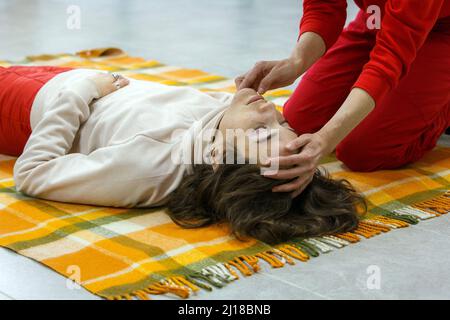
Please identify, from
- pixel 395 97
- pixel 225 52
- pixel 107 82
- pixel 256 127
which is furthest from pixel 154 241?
pixel 225 52

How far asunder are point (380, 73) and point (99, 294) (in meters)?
0.92

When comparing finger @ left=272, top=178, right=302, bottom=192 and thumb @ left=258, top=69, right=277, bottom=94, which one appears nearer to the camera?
finger @ left=272, top=178, right=302, bottom=192

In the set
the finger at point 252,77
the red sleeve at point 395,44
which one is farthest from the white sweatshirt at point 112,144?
the red sleeve at point 395,44

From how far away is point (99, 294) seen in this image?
1594mm

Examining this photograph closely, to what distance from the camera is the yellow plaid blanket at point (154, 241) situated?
5.50ft

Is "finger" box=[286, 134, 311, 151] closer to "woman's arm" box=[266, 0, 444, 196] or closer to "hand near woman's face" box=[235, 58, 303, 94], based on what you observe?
"woman's arm" box=[266, 0, 444, 196]

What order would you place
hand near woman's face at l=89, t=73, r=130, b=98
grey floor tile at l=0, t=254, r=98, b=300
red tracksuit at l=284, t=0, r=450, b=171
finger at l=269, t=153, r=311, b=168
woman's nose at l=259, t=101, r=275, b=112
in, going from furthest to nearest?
red tracksuit at l=284, t=0, r=450, b=171
hand near woman's face at l=89, t=73, r=130, b=98
woman's nose at l=259, t=101, r=275, b=112
finger at l=269, t=153, r=311, b=168
grey floor tile at l=0, t=254, r=98, b=300

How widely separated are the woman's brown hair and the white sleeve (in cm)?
14

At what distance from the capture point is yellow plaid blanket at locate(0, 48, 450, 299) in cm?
168

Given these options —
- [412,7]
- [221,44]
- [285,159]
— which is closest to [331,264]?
[285,159]

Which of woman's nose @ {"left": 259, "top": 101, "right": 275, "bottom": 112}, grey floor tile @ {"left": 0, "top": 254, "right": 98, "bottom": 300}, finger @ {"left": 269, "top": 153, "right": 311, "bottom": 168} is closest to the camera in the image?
grey floor tile @ {"left": 0, "top": 254, "right": 98, "bottom": 300}

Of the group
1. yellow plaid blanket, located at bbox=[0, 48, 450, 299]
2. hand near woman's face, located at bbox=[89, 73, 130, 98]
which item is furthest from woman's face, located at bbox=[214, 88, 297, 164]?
hand near woman's face, located at bbox=[89, 73, 130, 98]

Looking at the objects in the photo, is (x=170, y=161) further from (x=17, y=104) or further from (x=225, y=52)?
(x=225, y=52)

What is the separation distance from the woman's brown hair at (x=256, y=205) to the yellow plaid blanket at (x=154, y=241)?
0.03 metres
